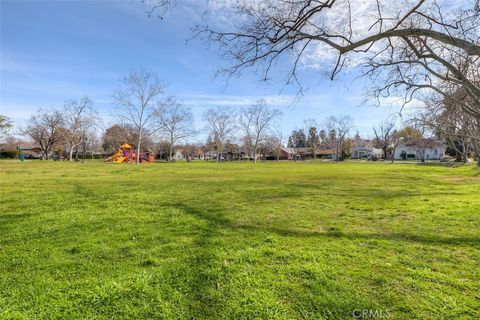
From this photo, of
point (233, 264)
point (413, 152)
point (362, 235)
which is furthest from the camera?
point (413, 152)

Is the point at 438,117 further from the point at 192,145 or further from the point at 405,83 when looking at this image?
the point at 192,145

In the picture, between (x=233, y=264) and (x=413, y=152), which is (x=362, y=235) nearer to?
(x=233, y=264)

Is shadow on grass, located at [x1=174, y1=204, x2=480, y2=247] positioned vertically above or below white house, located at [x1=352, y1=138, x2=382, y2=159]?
below

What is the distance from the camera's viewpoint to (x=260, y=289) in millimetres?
3754

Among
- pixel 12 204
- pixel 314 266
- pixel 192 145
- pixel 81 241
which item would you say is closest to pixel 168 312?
pixel 314 266

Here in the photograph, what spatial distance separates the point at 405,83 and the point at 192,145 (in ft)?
365

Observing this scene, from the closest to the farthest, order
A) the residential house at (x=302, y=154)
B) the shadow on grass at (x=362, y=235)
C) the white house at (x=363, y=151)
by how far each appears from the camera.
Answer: the shadow on grass at (x=362, y=235)
the white house at (x=363, y=151)
the residential house at (x=302, y=154)

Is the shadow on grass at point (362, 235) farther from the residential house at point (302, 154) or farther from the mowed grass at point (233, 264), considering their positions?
the residential house at point (302, 154)

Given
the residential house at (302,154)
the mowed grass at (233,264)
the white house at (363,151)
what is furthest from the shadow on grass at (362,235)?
the white house at (363,151)

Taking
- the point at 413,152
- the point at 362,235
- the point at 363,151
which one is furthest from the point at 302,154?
the point at 362,235

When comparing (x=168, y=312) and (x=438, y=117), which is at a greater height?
(x=438, y=117)

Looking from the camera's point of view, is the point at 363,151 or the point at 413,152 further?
the point at 363,151

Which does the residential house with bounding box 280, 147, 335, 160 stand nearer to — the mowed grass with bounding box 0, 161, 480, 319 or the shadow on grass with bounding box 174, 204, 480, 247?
the mowed grass with bounding box 0, 161, 480, 319

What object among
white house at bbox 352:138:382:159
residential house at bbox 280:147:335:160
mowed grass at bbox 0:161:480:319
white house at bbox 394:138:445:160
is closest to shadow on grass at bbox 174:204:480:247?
mowed grass at bbox 0:161:480:319
